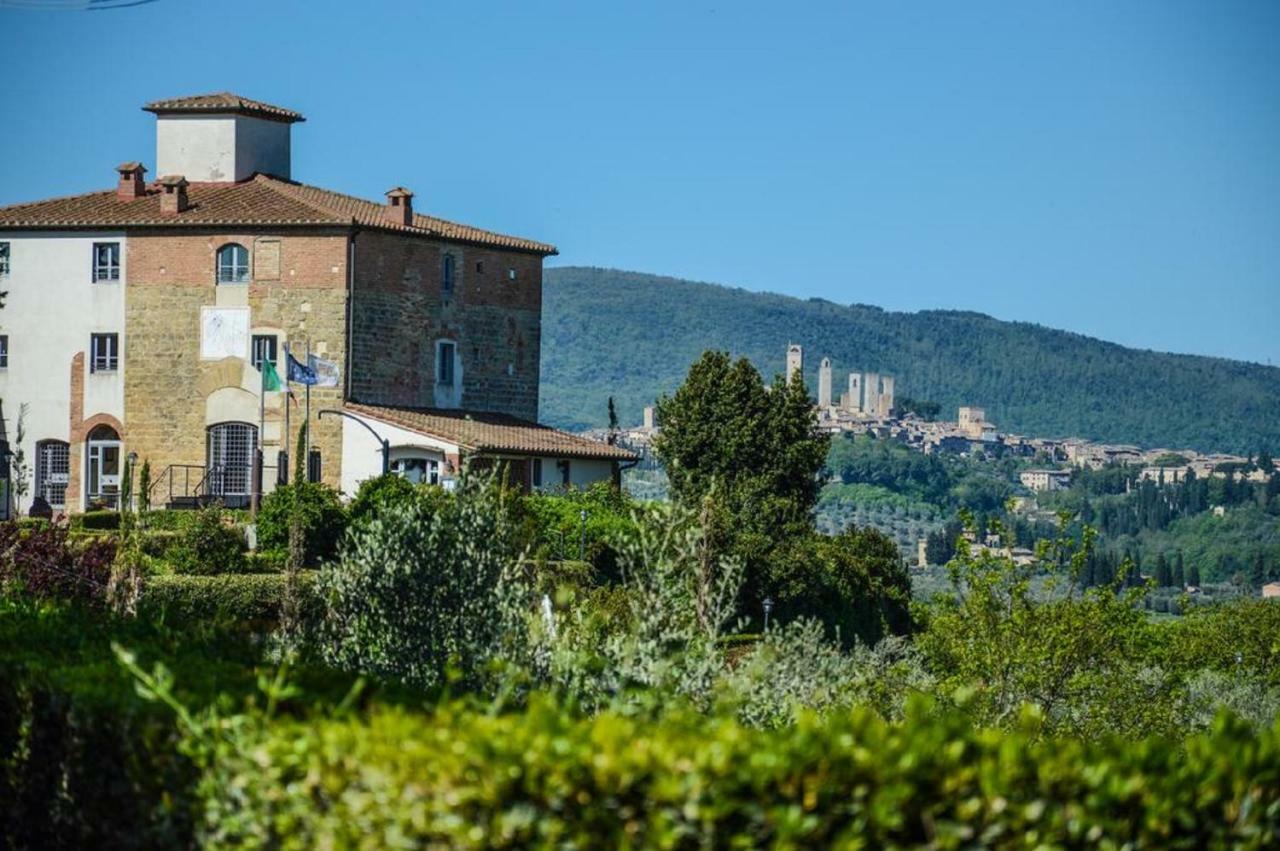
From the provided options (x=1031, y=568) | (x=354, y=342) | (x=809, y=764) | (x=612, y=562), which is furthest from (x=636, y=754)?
(x=354, y=342)

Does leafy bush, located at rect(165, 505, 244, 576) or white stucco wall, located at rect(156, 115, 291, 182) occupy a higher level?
white stucco wall, located at rect(156, 115, 291, 182)

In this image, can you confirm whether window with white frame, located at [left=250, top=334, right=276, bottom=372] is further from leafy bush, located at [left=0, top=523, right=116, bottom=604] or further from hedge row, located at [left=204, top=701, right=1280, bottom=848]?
hedge row, located at [left=204, top=701, right=1280, bottom=848]

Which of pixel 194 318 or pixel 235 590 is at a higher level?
pixel 194 318

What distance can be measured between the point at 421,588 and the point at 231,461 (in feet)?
134

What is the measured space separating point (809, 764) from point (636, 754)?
58 centimetres

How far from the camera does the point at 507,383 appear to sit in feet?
199

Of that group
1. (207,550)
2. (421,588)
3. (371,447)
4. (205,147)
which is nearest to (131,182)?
(205,147)

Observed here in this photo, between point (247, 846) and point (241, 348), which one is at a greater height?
point (241, 348)

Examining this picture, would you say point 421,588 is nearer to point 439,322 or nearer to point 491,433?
point 491,433

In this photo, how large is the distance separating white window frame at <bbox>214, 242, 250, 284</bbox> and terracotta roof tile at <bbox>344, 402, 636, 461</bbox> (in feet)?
16.7

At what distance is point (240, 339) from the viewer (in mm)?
55625

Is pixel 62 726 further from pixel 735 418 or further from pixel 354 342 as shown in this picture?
pixel 735 418

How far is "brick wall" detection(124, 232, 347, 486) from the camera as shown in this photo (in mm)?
55156

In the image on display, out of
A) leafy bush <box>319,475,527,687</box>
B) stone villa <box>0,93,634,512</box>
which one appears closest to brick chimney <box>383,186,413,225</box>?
stone villa <box>0,93,634,512</box>
